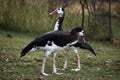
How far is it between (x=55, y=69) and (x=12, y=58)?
167 centimetres

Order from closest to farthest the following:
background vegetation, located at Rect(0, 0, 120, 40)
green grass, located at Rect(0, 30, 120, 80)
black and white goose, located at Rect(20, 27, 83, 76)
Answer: black and white goose, located at Rect(20, 27, 83, 76)
green grass, located at Rect(0, 30, 120, 80)
background vegetation, located at Rect(0, 0, 120, 40)

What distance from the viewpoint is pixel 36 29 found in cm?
1523

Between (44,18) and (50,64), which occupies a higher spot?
(44,18)

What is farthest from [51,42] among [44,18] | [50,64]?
[44,18]

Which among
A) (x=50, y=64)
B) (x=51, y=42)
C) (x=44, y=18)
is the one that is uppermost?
(x=44, y=18)

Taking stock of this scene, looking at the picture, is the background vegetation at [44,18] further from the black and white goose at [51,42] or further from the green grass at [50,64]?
the black and white goose at [51,42]

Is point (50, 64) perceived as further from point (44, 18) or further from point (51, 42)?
point (44, 18)

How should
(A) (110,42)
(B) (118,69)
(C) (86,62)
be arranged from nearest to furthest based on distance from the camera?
(B) (118,69) < (C) (86,62) < (A) (110,42)

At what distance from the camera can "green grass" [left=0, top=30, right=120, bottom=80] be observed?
361 inches

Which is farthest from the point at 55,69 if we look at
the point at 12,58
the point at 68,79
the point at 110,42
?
the point at 110,42

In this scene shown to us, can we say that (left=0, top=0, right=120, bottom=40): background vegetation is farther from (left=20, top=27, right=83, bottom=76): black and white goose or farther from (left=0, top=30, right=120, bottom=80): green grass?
(left=20, top=27, right=83, bottom=76): black and white goose

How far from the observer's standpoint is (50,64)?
10477 millimetres

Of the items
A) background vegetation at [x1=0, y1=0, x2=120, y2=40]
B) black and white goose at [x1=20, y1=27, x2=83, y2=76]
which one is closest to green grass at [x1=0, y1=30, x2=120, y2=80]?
black and white goose at [x1=20, y1=27, x2=83, y2=76]

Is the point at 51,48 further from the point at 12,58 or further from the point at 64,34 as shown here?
the point at 12,58
